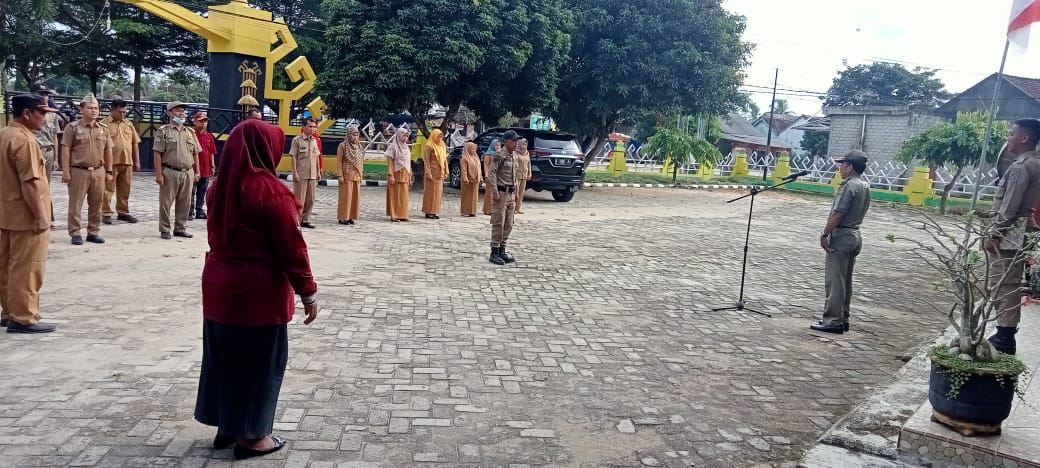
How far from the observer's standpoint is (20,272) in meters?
5.14

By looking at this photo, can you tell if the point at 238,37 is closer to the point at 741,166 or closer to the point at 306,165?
the point at 306,165

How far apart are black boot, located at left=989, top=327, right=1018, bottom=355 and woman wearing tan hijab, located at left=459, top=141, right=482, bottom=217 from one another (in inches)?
382

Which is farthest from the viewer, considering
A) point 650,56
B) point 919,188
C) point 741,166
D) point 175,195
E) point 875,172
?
point 741,166

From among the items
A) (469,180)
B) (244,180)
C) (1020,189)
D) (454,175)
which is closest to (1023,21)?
(1020,189)

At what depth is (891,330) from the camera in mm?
6816

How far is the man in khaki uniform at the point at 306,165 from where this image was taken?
1109 centimetres

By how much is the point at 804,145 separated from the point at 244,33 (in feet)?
143

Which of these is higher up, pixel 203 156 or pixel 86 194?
pixel 203 156

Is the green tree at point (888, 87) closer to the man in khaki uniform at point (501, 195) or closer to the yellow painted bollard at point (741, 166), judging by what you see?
the yellow painted bollard at point (741, 166)

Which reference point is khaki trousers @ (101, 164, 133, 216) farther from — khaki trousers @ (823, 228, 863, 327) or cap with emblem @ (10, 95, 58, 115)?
khaki trousers @ (823, 228, 863, 327)

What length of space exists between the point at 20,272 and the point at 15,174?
708 mm

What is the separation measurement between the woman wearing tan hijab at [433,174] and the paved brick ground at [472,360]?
3242 mm

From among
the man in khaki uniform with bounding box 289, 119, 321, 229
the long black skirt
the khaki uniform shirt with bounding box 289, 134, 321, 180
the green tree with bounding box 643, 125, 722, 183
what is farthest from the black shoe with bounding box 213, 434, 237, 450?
the green tree with bounding box 643, 125, 722, 183

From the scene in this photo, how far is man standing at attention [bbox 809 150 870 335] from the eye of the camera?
20.5 feet
